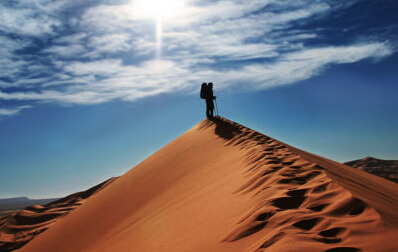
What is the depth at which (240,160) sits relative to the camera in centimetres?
508

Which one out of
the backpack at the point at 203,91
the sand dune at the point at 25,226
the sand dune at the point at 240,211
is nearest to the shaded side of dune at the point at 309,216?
the sand dune at the point at 240,211

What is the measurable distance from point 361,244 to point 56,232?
258 inches

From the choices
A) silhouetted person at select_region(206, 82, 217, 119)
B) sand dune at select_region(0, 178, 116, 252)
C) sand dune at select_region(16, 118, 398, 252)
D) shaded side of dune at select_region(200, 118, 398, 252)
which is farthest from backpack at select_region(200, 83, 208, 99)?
sand dune at select_region(0, 178, 116, 252)

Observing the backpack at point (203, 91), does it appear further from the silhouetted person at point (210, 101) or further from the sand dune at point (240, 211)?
the sand dune at point (240, 211)

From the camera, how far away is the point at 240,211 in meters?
2.79

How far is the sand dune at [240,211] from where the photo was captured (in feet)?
6.19

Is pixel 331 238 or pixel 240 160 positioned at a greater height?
pixel 240 160

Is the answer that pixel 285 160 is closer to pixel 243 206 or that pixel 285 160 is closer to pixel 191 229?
pixel 243 206

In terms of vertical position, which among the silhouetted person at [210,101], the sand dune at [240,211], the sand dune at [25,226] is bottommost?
the sand dune at [25,226]

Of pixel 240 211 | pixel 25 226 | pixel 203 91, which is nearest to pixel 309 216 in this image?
pixel 240 211

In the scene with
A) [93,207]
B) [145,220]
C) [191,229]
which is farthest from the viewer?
[93,207]

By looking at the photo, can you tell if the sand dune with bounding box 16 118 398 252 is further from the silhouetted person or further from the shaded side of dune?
the silhouetted person

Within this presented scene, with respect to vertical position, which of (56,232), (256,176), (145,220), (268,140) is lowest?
(56,232)

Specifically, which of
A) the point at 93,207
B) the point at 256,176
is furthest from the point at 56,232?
the point at 256,176
